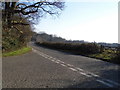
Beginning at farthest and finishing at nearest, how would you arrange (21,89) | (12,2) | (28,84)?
(12,2), (28,84), (21,89)

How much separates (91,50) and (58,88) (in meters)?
16.5

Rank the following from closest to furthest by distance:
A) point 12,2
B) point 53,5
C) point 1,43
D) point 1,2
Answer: point 1,43 < point 1,2 < point 12,2 < point 53,5

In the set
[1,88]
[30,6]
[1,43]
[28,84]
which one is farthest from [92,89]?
[30,6]

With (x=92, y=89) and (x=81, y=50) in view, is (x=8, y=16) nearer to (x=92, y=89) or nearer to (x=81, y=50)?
(x=81, y=50)

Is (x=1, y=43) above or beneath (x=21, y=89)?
above

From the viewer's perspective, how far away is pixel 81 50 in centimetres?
2355

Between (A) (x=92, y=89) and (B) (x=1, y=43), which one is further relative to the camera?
(B) (x=1, y=43)

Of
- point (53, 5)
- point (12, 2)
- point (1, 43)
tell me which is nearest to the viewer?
point (1, 43)

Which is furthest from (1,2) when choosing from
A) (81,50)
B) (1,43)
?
(81,50)

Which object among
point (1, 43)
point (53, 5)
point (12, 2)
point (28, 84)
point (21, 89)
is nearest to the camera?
point (21, 89)

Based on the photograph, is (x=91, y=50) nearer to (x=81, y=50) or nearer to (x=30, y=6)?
(x=81, y=50)

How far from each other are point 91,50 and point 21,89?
17.0 m

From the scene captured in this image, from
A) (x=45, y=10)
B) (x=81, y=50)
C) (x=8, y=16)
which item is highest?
(x=45, y=10)

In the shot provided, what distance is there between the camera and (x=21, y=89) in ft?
15.9
